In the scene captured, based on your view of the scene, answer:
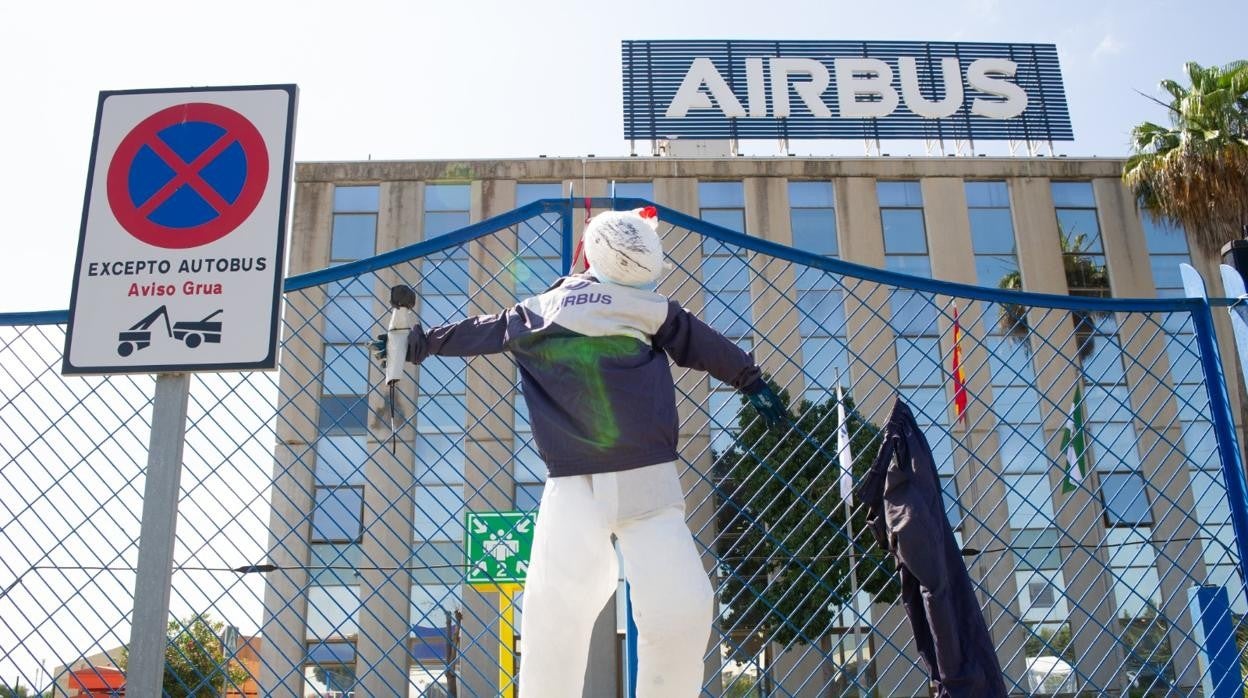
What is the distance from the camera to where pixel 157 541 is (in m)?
1.75

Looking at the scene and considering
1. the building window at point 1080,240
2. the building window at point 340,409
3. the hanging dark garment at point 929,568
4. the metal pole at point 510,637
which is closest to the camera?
the hanging dark garment at point 929,568

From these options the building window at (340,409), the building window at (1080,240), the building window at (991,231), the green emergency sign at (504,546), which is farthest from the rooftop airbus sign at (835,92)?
the green emergency sign at (504,546)

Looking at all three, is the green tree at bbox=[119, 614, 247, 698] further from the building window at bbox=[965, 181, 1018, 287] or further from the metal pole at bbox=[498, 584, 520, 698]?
the building window at bbox=[965, 181, 1018, 287]

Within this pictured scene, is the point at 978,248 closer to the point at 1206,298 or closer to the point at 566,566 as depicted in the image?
the point at 1206,298

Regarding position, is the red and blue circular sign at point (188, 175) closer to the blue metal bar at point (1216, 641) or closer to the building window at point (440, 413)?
the blue metal bar at point (1216, 641)

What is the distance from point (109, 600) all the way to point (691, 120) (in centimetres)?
1841

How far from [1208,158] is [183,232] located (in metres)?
15.7

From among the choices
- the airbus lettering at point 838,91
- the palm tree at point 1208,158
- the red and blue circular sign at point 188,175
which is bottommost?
the red and blue circular sign at point 188,175

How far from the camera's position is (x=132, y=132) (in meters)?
2.05

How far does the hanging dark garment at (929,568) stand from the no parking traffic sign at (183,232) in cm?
188

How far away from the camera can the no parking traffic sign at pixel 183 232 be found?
185cm

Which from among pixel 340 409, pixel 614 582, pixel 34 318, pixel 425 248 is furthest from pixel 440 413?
pixel 614 582

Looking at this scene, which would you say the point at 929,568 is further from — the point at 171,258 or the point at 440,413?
the point at 440,413

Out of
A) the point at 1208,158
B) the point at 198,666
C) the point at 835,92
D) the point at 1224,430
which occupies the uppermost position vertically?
the point at 835,92
